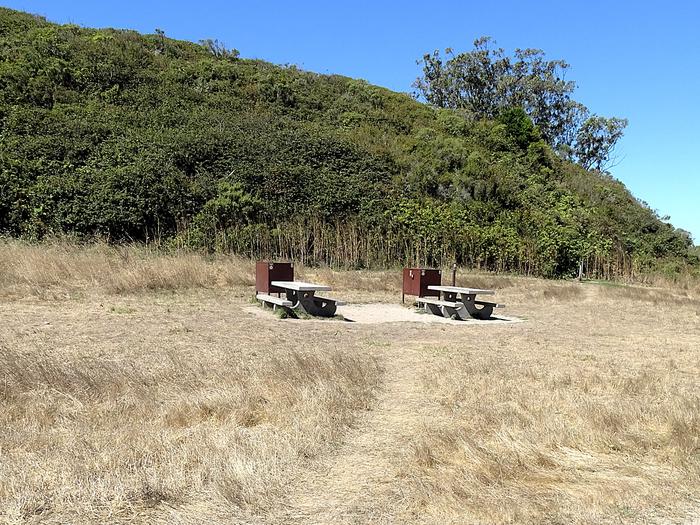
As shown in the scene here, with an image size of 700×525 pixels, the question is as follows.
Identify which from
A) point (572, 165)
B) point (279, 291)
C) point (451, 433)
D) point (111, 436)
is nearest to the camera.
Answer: point (111, 436)

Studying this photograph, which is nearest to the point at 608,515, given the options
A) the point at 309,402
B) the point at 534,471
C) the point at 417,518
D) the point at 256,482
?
the point at 534,471

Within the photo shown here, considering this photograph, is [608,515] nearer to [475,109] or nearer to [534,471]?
[534,471]

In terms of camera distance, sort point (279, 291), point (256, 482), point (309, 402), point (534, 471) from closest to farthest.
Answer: point (256, 482)
point (534, 471)
point (309, 402)
point (279, 291)

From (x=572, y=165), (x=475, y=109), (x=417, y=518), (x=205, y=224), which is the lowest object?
(x=417, y=518)

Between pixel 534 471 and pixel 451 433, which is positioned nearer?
pixel 534 471

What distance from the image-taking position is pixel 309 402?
5.04 m

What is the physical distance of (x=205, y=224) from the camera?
793 inches

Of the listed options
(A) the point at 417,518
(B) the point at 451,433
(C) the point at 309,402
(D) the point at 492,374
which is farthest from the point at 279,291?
(A) the point at 417,518

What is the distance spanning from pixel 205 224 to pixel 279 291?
8085mm

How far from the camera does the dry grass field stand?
3.34 m

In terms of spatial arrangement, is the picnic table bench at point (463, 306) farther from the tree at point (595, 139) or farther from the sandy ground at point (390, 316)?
the tree at point (595, 139)

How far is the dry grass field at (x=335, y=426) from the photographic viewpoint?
3.34 m

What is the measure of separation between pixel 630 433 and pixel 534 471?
1.11m

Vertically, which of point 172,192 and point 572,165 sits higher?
point 572,165
